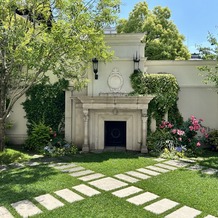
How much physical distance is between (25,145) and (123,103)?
5.11 m

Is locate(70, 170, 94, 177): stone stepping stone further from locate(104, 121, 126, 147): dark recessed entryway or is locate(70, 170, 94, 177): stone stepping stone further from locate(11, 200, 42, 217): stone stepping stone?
locate(104, 121, 126, 147): dark recessed entryway

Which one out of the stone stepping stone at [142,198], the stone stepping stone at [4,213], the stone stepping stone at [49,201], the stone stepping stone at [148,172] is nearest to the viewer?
the stone stepping stone at [4,213]

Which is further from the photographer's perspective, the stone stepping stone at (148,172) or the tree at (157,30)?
the tree at (157,30)

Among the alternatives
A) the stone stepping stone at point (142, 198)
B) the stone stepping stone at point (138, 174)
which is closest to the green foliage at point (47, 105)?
the stone stepping stone at point (138, 174)

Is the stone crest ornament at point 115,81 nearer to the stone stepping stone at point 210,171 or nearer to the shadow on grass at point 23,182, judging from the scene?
the shadow on grass at point 23,182

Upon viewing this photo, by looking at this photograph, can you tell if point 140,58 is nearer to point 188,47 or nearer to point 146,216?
point 146,216

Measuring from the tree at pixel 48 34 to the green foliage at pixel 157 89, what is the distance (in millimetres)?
1981

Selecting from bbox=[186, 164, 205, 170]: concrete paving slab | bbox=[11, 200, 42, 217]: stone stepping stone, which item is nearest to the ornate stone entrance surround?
bbox=[186, 164, 205, 170]: concrete paving slab

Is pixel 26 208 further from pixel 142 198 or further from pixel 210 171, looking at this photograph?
pixel 210 171

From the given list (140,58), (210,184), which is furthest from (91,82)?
(210,184)

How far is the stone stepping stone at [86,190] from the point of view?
4.72 metres

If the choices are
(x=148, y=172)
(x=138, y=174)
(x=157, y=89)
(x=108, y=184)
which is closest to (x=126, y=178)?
(x=138, y=174)

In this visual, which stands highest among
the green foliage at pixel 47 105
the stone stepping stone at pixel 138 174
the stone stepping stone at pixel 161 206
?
the green foliage at pixel 47 105

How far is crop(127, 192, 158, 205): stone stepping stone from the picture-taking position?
4.32 m
